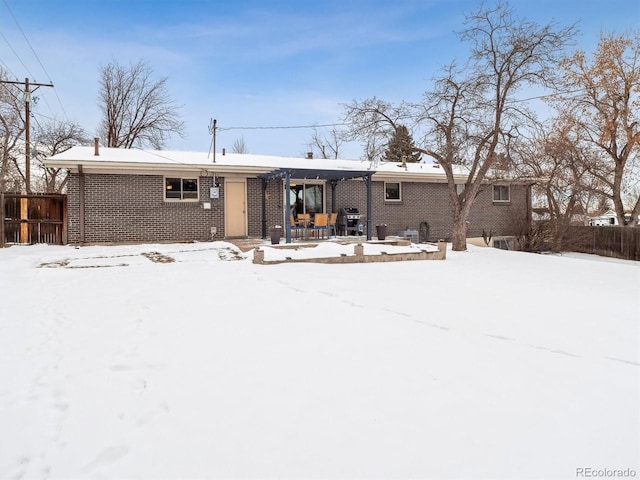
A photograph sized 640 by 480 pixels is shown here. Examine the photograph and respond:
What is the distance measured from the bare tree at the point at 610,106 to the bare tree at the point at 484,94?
7.19 meters

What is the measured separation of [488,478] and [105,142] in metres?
32.7

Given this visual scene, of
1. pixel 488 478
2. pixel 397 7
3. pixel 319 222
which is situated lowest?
pixel 488 478

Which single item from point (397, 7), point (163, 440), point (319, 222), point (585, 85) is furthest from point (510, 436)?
point (585, 85)

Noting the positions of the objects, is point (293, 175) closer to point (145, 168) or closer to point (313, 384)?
point (145, 168)

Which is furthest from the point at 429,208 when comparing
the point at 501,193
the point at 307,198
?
the point at 307,198

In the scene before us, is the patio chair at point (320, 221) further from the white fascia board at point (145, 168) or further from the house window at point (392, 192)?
the house window at point (392, 192)

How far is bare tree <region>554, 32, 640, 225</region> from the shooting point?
17.9 metres

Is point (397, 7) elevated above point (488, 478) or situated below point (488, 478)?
above

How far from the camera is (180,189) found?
1415cm

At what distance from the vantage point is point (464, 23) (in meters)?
13.0

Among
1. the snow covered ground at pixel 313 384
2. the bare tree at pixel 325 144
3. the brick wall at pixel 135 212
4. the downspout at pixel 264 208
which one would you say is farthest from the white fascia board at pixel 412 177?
the bare tree at pixel 325 144

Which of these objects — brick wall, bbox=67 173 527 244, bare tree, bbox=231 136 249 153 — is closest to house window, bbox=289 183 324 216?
brick wall, bbox=67 173 527 244

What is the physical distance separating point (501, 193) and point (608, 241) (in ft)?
16.3

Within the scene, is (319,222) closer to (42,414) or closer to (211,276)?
(211,276)
